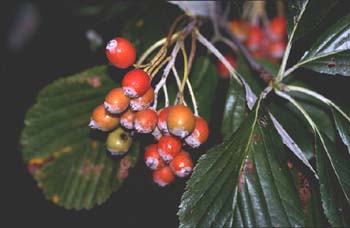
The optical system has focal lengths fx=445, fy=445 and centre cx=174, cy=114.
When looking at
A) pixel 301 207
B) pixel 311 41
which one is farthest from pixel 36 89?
pixel 301 207

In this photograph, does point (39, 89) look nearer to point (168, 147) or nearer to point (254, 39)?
point (254, 39)

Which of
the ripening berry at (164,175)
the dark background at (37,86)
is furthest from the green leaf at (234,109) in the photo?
the dark background at (37,86)

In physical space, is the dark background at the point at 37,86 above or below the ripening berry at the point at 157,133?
above

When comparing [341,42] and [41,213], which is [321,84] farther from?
[41,213]

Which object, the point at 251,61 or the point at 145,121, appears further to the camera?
the point at 251,61

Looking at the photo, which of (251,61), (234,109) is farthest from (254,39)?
(234,109)

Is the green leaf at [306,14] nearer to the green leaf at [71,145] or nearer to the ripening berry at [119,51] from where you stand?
the ripening berry at [119,51]

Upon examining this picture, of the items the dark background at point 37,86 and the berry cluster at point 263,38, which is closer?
the berry cluster at point 263,38
